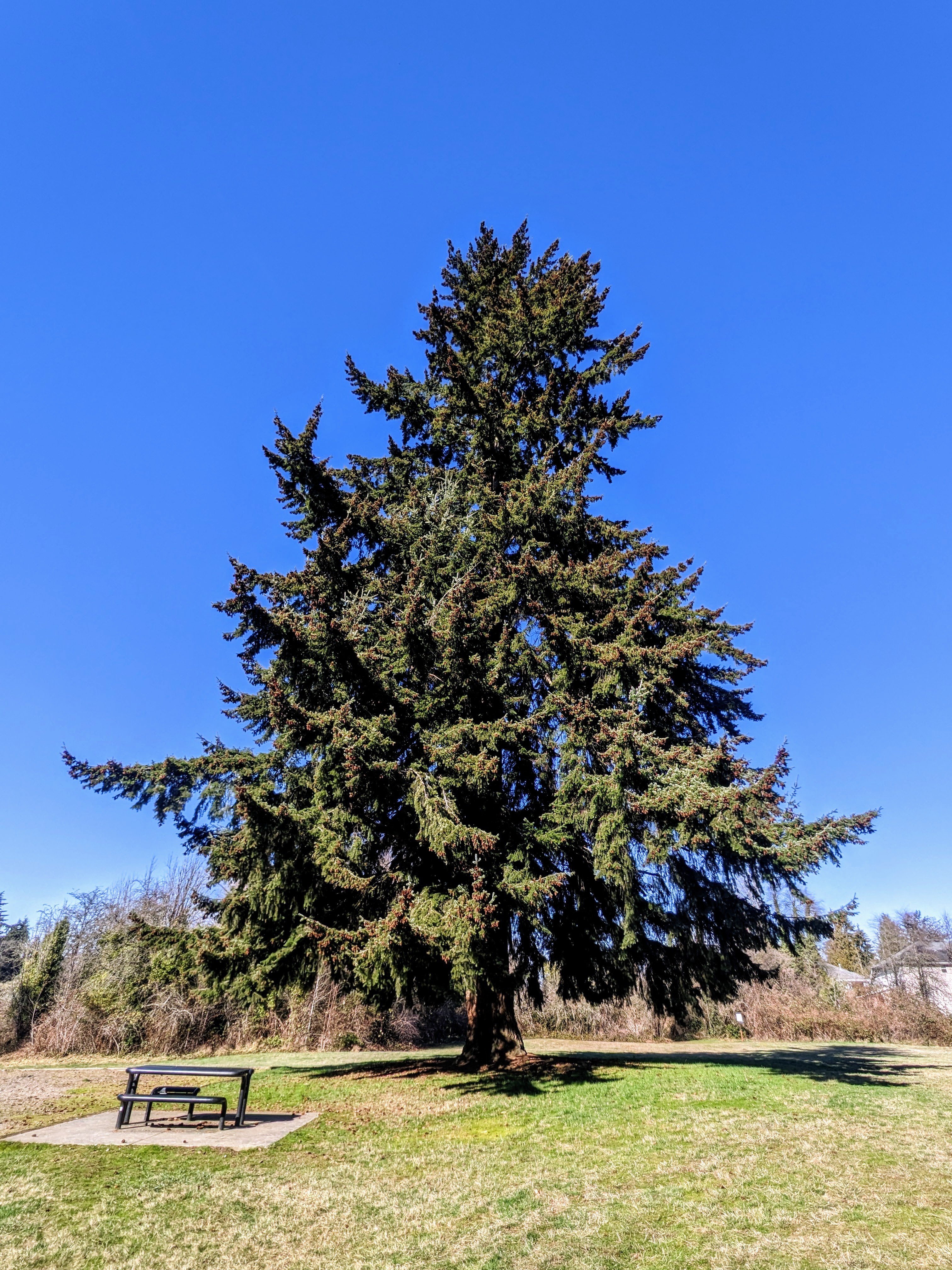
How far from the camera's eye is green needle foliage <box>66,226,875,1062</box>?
10117mm

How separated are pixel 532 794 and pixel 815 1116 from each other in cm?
675

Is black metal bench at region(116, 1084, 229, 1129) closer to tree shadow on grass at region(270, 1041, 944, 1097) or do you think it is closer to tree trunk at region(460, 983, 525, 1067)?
tree shadow on grass at region(270, 1041, 944, 1097)

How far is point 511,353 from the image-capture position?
56.6 feet

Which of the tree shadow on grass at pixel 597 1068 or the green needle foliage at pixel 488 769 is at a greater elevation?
the green needle foliage at pixel 488 769

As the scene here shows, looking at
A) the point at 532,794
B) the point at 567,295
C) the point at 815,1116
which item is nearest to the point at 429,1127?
the point at 815,1116

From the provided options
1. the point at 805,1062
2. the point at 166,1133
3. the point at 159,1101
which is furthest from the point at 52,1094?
the point at 805,1062

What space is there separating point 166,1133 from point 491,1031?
24.5ft

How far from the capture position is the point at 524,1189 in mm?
5824

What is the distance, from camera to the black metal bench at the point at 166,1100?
8062 mm

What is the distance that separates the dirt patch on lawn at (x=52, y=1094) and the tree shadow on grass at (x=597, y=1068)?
390 centimetres

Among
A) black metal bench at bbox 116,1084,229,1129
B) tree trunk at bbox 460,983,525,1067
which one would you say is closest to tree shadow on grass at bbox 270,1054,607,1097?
tree trunk at bbox 460,983,525,1067

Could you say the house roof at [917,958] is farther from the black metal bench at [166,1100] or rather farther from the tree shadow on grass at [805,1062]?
the black metal bench at [166,1100]

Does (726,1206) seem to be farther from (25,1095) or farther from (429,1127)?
(25,1095)

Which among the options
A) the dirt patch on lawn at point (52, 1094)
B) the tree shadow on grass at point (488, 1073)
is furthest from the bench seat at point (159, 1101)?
the tree shadow on grass at point (488, 1073)
